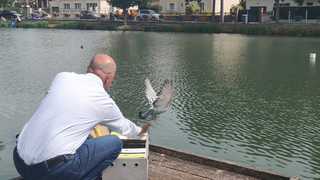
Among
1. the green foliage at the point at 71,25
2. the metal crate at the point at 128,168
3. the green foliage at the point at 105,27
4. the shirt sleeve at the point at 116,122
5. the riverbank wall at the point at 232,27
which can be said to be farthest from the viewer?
the green foliage at the point at 71,25

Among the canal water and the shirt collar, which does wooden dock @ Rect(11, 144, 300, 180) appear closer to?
the shirt collar

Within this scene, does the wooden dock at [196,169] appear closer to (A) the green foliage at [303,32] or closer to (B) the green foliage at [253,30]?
(A) the green foliage at [303,32]

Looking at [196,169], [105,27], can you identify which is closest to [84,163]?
[196,169]

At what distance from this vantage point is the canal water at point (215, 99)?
8016 millimetres

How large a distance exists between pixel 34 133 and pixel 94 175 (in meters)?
0.92

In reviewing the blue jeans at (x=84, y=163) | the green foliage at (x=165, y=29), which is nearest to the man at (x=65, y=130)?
the blue jeans at (x=84, y=163)

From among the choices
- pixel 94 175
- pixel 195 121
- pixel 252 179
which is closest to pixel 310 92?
pixel 195 121

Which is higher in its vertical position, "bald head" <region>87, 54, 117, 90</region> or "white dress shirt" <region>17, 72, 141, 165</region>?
"bald head" <region>87, 54, 117, 90</region>

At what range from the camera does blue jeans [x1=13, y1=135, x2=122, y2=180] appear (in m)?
3.48

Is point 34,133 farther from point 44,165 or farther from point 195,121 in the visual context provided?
point 195,121

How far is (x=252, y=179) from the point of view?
15.6ft

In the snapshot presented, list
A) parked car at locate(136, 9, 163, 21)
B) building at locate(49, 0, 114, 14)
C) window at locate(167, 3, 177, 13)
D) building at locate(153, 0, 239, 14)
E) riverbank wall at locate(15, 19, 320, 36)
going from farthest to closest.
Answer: building at locate(49, 0, 114, 14), window at locate(167, 3, 177, 13), building at locate(153, 0, 239, 14), parked car at locate(136, 9, 163, 21), riverbank wall at locate(15, 19, 320, 36)

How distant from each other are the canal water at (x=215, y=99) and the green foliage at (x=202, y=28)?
1744cm

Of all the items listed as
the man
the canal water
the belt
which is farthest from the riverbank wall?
the belt
